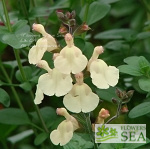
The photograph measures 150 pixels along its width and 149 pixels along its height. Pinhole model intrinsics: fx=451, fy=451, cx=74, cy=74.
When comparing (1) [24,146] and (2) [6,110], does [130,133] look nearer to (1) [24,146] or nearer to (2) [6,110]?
(2) [6,110]

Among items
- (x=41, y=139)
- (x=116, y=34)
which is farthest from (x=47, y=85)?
(x=116, y=34)

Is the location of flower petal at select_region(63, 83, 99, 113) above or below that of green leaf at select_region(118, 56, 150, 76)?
above

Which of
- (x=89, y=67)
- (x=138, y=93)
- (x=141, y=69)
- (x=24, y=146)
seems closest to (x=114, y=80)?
(x=89, y=67)

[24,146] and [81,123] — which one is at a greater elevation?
[81,123]

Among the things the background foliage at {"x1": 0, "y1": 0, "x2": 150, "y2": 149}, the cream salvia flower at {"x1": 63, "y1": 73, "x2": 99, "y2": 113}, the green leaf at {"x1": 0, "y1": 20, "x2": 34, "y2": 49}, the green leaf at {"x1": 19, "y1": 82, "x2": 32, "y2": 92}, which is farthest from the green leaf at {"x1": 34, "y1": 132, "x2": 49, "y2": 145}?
the cream salvia flower at {"x1": 63, "y1": 73, "x2": 99, "y2": 113}

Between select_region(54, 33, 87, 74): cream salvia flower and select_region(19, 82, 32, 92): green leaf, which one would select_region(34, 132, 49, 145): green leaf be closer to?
select_region(19, 82, 32, 92): green leaf
